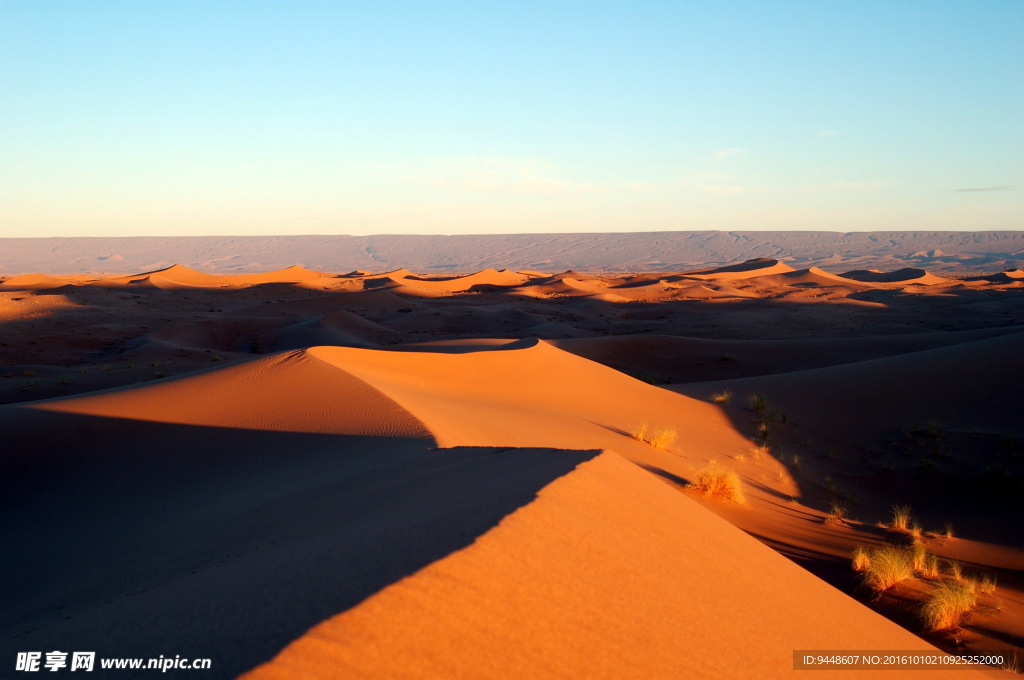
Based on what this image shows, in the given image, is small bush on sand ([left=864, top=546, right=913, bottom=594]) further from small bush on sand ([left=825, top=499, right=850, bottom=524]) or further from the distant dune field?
the distant dune field

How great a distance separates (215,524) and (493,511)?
2.95m

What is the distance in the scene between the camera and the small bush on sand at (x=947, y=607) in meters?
4.77

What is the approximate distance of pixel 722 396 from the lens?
52.3ft

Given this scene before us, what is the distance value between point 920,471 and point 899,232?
713 ft

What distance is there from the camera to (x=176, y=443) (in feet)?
28.4

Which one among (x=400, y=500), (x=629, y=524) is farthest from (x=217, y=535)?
(x=629, y=524)

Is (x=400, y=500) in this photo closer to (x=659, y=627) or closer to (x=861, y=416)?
(x=659, y=627)

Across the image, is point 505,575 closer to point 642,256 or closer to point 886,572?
point 886,572

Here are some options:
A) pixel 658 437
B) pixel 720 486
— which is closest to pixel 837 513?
pixel 720 486

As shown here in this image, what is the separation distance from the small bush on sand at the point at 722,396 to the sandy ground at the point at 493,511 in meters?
0.07

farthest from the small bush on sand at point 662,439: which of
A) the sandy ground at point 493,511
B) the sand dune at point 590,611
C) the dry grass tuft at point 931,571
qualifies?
the sand dune at point 590,611

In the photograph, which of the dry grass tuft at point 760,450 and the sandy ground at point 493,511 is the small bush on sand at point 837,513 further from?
the dry grass tuft at point 760,450

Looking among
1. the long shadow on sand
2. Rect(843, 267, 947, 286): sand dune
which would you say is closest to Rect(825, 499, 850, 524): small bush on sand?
the long shadow on sand

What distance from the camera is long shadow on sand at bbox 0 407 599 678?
125 inches
